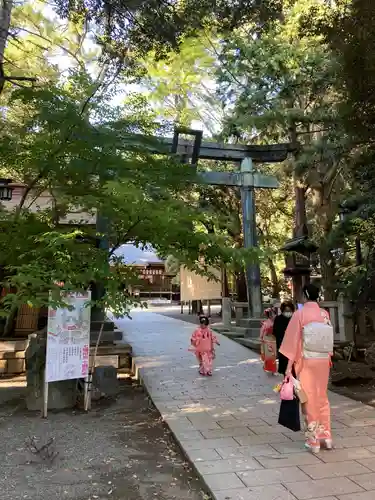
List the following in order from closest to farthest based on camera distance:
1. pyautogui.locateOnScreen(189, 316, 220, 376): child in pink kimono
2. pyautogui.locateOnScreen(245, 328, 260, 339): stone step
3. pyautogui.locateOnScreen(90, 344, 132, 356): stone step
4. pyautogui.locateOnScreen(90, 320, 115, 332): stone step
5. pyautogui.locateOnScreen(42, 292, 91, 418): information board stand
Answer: pyautogui.locateOnScreen(42, 292, 91, 418): information board stand, pyautogui.locateOnScreen(189, 316, 220, 376): child in pink kimono, pyautogui.locateOnScreen(90, 344, 132, 356): stone step, pyautogui.locateOnScreen(90, 320, 115, 332): stone step, pyautogui.locateOnScreen(245, 328, 260, 339): stone step

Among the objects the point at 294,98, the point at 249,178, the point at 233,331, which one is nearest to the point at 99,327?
the point at 233,331

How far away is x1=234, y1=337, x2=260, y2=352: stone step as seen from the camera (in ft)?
37.2

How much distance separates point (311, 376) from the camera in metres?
4.44

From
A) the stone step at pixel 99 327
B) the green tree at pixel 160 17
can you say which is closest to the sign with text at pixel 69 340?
the stone step at pixel 99 327

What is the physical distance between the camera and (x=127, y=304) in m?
5.90

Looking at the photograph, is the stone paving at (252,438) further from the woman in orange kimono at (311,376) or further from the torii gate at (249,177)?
the torii gate at (249,177)

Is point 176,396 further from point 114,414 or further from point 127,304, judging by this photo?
point 127,304

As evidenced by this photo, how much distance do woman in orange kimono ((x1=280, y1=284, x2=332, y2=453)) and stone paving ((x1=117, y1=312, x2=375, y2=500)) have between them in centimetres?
19

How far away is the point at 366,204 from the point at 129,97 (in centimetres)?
602

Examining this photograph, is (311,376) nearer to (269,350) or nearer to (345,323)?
(269,350)

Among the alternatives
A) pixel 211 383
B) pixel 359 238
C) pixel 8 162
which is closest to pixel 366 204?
pixel 359 238

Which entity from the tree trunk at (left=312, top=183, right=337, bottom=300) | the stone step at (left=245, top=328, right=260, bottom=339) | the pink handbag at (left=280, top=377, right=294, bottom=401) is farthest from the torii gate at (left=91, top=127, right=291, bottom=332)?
the pink handbag at (left=280, top=377, right=294, bottom=401)

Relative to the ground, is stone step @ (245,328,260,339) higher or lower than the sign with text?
lower

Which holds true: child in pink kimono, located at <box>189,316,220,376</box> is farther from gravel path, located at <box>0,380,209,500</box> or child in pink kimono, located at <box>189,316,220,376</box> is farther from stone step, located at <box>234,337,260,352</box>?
stone step, located at <box>234,337,260,352</box>
